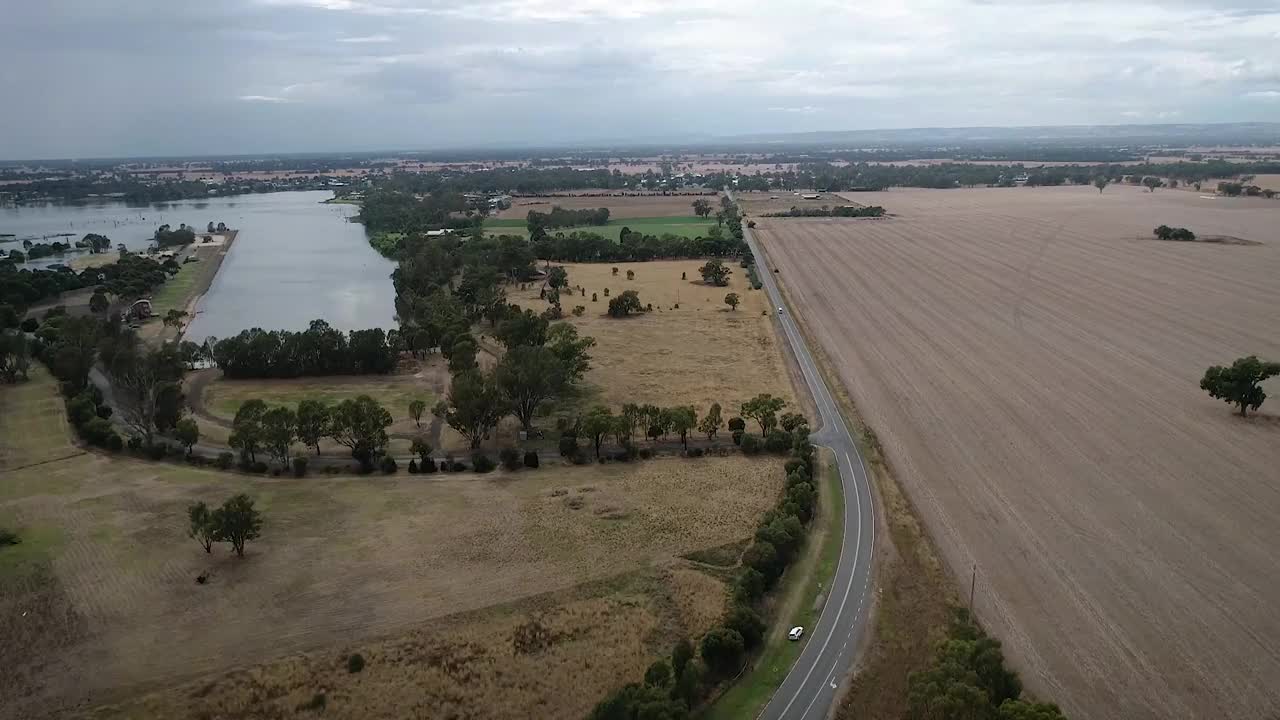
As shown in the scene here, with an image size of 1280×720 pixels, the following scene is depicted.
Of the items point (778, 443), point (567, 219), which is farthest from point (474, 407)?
point (567, 219)

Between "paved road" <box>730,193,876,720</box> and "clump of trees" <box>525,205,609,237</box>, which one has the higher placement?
"clump of trees" <box>525,205,609,237</box>

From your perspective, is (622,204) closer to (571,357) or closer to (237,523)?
(571,357)

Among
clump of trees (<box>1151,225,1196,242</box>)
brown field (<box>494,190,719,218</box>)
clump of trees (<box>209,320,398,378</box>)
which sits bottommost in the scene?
clump of trees (<box>209,320,398,378</box>)

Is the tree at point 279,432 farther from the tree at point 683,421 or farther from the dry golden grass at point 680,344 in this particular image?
the tree at point 683,421

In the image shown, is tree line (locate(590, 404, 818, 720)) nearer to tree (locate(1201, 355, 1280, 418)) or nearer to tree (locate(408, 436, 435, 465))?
tree (locate(408, 436, 435, 465))

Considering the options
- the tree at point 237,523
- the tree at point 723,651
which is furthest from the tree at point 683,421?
the tree at point 237,523

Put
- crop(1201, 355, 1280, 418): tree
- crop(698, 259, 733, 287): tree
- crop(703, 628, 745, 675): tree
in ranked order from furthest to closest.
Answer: crop(698, 259, 733, 287): tree, crop(1201, 355, 1280, 418): tree, crop(703, 628, 745, 675): tree

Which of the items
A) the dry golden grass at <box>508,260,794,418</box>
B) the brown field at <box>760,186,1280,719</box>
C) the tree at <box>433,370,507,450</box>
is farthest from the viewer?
the dry golden grass at <box>508,260,794,418</box>

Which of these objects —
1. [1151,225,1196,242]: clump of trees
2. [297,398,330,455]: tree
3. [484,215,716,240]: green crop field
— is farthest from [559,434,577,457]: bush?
[1151,225,1196,242]: clump of trees
